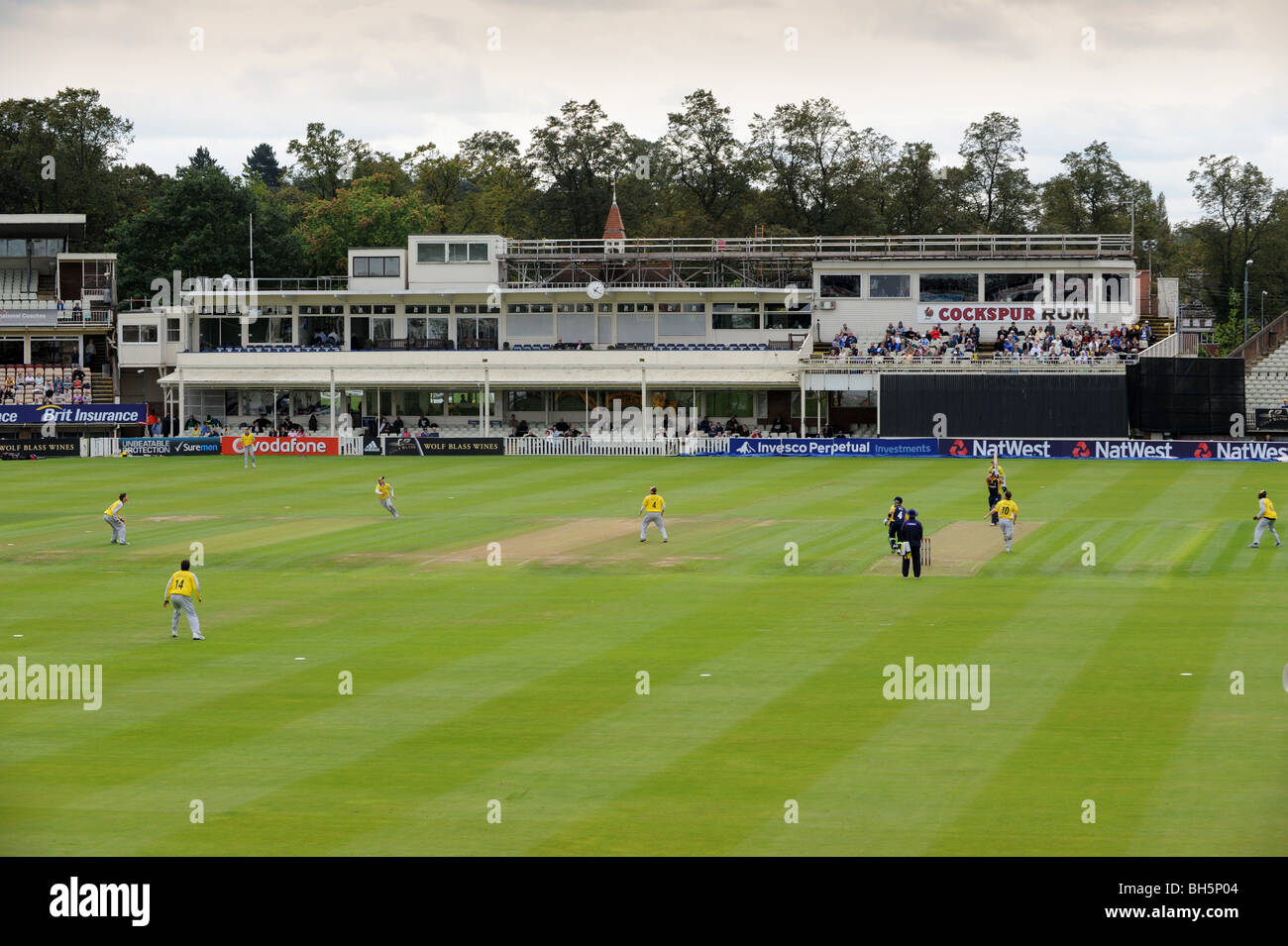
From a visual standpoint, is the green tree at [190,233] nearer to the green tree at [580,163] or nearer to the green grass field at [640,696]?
the green tree at [580,163]

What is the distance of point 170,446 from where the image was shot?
78.2 m

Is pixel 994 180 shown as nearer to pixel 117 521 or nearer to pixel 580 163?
pixel 580 163

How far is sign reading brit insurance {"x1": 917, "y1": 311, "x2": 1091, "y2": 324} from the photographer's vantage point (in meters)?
84.1

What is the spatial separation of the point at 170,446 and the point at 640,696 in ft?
203

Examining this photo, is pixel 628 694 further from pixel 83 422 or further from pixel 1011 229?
pixel 1011 229

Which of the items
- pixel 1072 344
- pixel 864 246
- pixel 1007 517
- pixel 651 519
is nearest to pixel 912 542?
pixel 1007 517

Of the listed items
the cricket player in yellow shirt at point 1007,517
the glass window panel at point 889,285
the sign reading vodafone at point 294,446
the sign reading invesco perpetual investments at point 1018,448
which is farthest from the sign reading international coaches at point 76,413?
the cricket player in yellow shirt at point 1007,517

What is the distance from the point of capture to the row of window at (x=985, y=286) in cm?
8394

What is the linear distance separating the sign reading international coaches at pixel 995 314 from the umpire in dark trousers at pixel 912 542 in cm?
5396

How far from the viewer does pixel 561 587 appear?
32.3 m

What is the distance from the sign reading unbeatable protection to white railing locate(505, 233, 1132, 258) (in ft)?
71.4

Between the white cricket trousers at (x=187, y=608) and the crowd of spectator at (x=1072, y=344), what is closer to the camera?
the white cricket trousers at (x=187, y=608)
